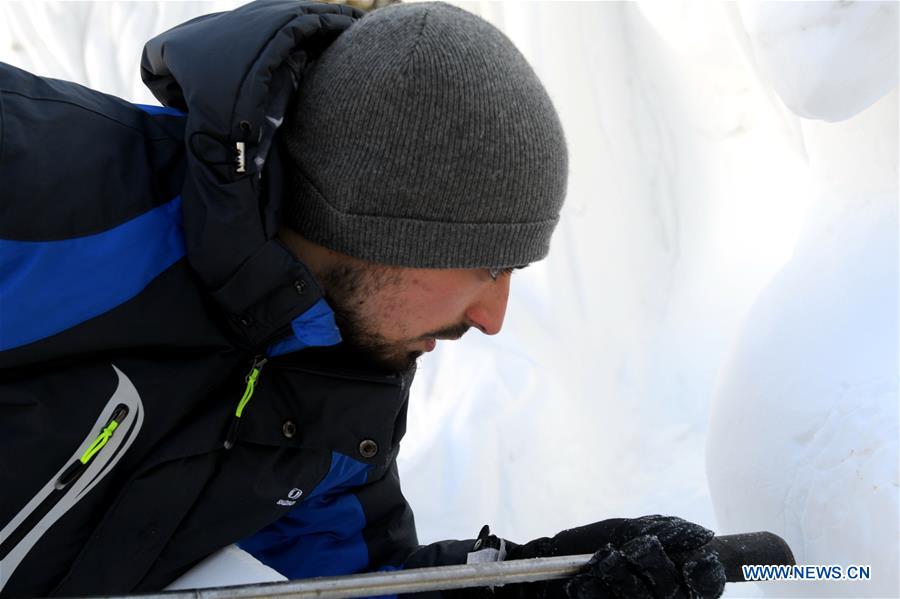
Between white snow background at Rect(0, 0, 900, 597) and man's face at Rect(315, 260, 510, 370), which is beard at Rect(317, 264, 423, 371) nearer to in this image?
man's face at Rect(315, 260, 510, 370)

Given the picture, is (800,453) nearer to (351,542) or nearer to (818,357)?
(818,357)

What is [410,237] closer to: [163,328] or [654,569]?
[163,328]

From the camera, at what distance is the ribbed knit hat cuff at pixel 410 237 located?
3.12 ft

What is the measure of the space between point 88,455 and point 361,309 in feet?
0.96

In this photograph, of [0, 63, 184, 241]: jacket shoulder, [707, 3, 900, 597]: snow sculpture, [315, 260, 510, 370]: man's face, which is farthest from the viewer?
[707, 3, 900, 597]: snow sculpture

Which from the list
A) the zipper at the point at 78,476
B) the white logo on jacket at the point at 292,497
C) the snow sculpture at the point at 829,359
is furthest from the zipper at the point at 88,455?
the snow sculpture at the point at 829,359

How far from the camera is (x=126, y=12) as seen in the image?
235cm

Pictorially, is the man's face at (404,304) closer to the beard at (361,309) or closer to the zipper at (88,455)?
the beard at (361,309)

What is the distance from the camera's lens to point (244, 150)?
35.8 inches

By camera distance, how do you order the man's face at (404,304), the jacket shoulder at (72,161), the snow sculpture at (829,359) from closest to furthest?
the jacket shoulder at (72,161), the man's face at (404,304), the snow sculpture at (829,359)

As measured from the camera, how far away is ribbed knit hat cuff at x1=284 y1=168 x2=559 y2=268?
0.95 metres

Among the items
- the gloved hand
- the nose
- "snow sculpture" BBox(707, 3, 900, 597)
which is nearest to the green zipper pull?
the nose

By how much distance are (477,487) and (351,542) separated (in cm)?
51

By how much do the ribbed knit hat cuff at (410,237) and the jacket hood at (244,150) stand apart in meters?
0.04
